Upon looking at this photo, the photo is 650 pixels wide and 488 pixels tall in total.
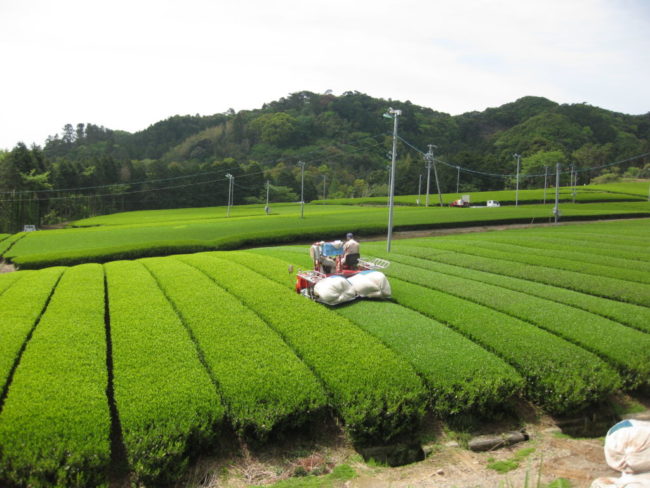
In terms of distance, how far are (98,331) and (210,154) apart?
127 metres

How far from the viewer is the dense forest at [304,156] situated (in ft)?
253

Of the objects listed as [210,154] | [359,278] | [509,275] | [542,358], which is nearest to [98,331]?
[359,278]

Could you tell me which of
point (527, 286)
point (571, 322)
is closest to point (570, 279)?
point (527, 286)

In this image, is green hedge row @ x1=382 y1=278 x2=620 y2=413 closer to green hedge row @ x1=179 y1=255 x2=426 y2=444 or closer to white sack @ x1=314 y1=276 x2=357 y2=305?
white sack @ x1=314 y1=276 x2=357 y2=305

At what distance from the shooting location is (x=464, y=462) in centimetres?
798

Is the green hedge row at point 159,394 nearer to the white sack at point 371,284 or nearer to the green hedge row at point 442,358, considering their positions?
the green hedge row at point 442,358

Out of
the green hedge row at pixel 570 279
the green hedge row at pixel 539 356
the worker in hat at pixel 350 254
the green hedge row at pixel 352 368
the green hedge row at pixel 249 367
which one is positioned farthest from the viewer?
the green hedge row at pixel 570 279

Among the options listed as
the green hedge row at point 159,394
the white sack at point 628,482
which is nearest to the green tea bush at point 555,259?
the white sack at point 628,482

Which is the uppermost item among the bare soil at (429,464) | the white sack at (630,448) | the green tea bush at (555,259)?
the green tea bush at (555,259)

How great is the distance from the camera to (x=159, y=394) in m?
8.38

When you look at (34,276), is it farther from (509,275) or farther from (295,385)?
(509,275)

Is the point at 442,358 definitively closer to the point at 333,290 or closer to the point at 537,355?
the point at 537,355

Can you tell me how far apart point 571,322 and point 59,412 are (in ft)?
39.2

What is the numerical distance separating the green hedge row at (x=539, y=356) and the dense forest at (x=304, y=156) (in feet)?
198
